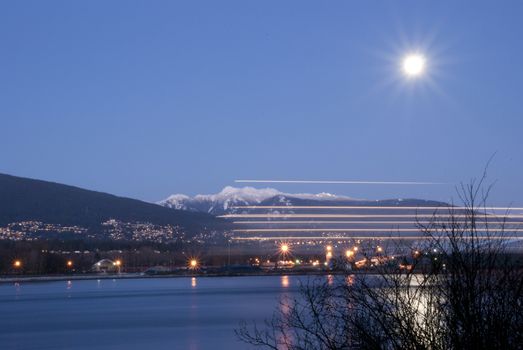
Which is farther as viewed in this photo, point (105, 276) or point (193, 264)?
point (193, 264)

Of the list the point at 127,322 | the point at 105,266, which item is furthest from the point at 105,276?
the point at 127,322

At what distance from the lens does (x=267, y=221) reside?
9775cm

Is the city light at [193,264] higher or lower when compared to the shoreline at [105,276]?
higher

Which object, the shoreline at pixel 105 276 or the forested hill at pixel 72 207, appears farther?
the forested hill at pixel 72 207

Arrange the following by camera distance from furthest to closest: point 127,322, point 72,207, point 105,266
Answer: point 72,207 < point 105,266 < point 127,322

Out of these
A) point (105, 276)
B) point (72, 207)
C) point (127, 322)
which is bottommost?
point (127, 322)

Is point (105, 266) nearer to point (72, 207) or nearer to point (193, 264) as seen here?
point (193, 264)

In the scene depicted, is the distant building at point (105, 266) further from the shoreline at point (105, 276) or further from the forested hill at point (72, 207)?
the forested hill at point (72, 207)

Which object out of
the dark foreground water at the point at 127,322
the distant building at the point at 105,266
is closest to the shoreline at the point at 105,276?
the distant building at the point at 105,266

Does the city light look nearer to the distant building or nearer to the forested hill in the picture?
the distant building

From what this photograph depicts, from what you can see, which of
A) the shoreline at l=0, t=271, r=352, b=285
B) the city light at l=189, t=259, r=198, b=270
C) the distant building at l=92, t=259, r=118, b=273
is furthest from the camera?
the city light at l=189, t=259, r=198, b=270

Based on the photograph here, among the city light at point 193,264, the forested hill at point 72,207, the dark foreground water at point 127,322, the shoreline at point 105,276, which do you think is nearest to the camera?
the dark foreground water at point 127,322

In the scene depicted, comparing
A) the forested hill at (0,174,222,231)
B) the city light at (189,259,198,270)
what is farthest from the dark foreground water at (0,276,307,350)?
the forested hill at (0,174,222,231)

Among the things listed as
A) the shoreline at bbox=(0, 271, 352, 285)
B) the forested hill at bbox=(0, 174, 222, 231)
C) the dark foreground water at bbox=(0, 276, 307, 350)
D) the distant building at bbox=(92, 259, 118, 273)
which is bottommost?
the dark foreground water at bbox=(0, 276, 307, 350)
